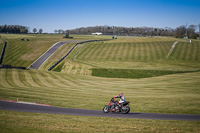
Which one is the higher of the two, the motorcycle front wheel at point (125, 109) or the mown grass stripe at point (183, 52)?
the mown grass stripe at point (183, 52)

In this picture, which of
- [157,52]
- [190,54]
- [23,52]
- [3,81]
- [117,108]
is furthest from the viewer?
[23,52]

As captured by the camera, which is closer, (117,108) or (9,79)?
(117,108)

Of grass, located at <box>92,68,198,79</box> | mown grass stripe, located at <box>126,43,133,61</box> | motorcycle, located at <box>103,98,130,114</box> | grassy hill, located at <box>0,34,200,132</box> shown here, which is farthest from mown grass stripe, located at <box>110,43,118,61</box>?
motorcycle, located at <box>103,98,130,114</box>

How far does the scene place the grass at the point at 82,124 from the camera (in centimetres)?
1444

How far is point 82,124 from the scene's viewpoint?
16.0 meters

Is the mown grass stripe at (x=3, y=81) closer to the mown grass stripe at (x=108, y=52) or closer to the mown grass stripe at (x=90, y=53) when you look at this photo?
the mown grass stripe at (x=90, y=53)

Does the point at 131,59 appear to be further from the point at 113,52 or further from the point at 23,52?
the point at 23,52

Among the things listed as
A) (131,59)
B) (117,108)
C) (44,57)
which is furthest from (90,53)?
(117,108)

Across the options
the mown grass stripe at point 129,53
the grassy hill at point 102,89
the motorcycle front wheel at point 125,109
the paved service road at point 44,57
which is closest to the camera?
the grassy hill at point 102,89

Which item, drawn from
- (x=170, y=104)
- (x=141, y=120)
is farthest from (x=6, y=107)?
(x=170, y=104)

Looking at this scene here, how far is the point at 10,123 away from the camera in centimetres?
1528

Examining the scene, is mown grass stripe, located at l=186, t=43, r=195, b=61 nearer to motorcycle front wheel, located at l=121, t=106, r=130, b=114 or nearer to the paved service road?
the paved service road

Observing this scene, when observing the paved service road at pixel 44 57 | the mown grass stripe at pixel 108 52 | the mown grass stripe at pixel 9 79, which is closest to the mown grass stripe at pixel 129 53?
the mown grass stripe at pixel 108 52

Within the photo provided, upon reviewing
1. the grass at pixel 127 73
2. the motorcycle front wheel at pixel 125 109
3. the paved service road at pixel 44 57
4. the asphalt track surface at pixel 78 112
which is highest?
the paved service road at pixel 44 57
